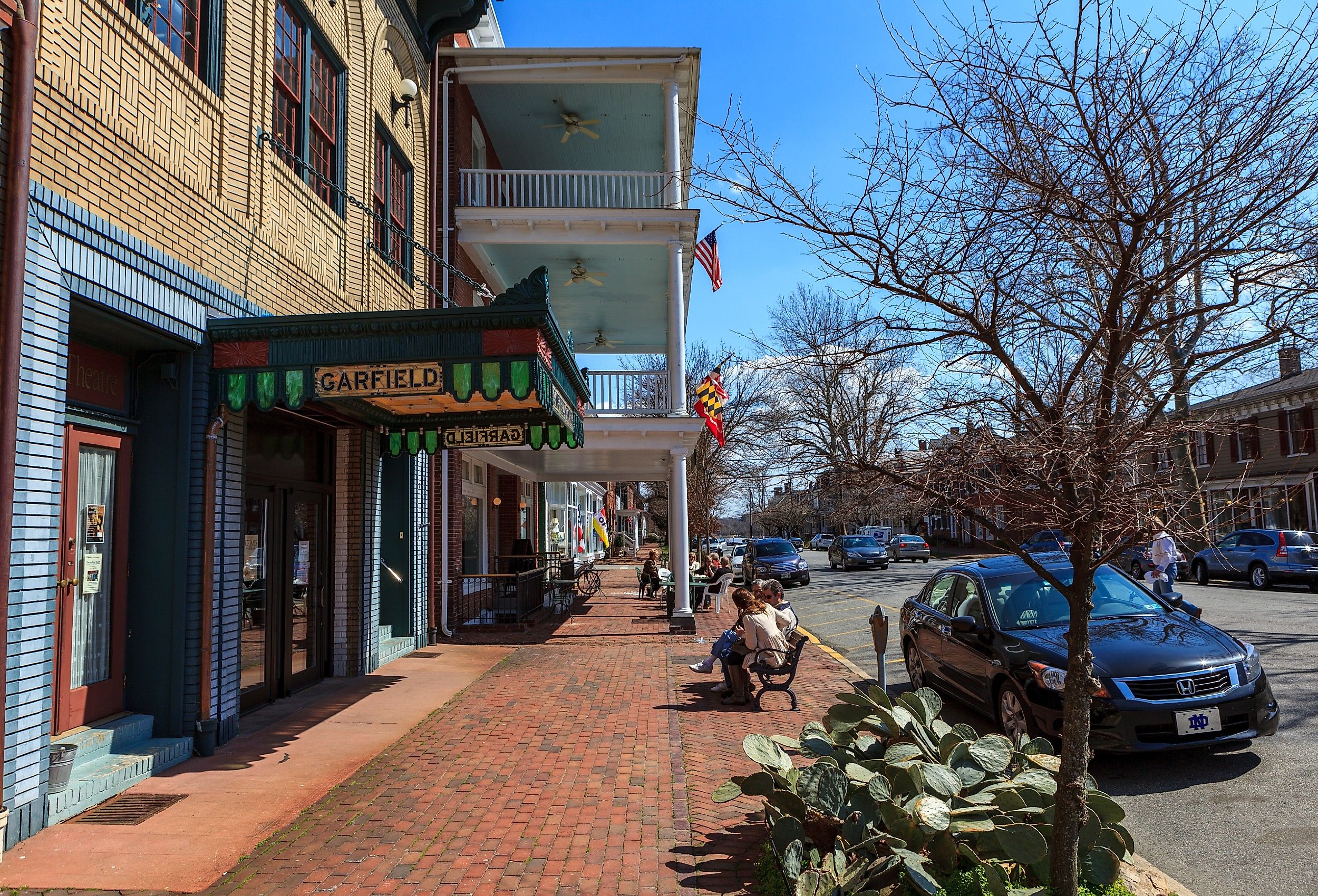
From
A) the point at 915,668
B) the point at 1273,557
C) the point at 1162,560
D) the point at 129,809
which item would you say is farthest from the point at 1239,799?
the point at 1273,557

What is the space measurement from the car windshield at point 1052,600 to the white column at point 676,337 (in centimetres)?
717

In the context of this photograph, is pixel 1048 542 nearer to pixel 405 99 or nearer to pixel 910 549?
pixel 405 99

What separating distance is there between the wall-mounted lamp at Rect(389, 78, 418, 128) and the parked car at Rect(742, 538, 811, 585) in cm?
1596

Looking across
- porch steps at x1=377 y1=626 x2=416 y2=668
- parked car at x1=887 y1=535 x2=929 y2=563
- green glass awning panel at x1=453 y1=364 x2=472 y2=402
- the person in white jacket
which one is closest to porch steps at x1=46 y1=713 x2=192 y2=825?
green glass awning panel at x1=453 y1=364 x2=472 y2=402

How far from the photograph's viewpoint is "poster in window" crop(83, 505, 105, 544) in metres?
5.63

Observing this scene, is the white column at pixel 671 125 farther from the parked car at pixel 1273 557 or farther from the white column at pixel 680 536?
the parked car at pixel 1273 557

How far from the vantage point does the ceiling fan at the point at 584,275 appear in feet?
50.9

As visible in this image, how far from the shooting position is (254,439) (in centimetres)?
756

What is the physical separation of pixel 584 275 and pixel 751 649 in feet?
30.5

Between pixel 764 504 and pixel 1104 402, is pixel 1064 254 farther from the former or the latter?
pixel 764 504

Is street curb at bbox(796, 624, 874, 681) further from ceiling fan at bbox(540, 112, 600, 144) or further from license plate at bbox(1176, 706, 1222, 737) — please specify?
ceiling fan at bbox(540, 112, 600, 144)

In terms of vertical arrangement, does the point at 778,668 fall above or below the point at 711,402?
below

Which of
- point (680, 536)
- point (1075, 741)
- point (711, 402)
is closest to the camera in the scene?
point (1075, 741)

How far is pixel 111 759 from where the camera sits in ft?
18.0
